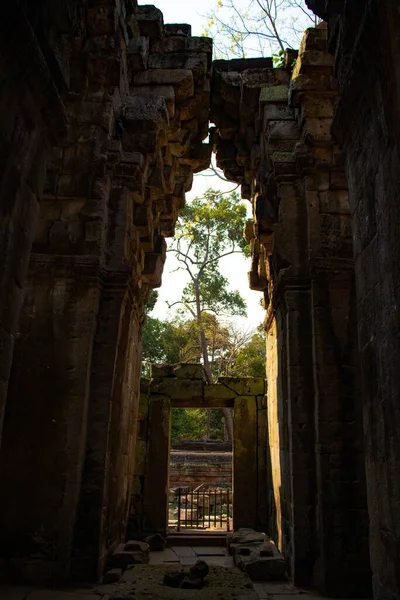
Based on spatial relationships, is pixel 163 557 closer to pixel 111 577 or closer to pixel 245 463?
pixel 111 577

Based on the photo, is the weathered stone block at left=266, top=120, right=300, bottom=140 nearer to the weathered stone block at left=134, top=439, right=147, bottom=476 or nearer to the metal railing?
the weathered stone block at left=134, top=439, right=147, bottom=476

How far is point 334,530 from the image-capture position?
18.4ft

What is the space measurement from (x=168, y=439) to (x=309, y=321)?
455cm

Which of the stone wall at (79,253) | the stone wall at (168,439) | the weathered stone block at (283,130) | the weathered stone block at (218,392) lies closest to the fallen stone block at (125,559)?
the stone wall at (79,253)

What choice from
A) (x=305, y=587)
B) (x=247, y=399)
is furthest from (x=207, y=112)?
(x=305, y=587)

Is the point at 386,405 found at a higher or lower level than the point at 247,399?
lower

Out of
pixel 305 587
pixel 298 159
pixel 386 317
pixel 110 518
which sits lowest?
pixel 305 587

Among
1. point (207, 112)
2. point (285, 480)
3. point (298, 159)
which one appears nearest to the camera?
point (285, 480)

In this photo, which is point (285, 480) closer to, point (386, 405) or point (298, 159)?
point (386, 405)

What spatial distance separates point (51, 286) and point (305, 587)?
4629mm

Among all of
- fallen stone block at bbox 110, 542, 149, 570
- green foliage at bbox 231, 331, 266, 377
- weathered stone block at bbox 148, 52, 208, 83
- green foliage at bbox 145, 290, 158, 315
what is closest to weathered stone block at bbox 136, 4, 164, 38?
weathered stone block at bbox 148, 52, 208, 83

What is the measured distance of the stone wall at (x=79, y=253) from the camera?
11.5 ft

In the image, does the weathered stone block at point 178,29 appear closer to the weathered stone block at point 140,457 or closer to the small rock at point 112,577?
the weathered stone block at point 140,457

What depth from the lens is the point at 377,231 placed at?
331cm
